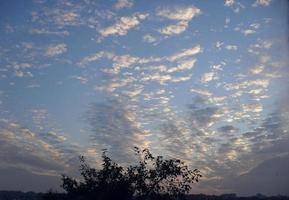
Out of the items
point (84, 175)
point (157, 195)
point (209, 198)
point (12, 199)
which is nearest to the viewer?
point (157, 195)

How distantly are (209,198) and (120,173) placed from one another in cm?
10270

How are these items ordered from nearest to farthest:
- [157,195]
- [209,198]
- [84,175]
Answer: [157,195]
[84,175]
[209,198]

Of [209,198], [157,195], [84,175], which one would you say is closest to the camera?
[157,195]

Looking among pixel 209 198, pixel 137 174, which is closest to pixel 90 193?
pixel 137 174

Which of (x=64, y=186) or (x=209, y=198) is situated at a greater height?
(x=209, y=198)

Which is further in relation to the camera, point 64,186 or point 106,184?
point 64,186

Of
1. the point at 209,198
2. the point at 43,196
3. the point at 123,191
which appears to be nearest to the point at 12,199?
the point at 209,198

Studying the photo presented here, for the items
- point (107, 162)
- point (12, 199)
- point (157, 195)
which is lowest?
point (157, 195)

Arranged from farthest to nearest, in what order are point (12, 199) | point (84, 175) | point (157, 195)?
point (12, 199), point (84, 175), point (157, 195)

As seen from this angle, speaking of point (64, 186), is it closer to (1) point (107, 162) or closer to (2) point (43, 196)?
(2) point (43, 196)

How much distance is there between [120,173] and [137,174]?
5.93ft

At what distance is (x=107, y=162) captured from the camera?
42.8 metres

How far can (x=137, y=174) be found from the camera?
42000 mm

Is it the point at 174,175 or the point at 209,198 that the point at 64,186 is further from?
the point at 209,198
